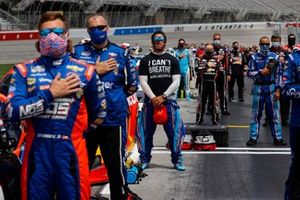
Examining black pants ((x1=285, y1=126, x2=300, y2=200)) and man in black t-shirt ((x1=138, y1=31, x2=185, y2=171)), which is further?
man in black t-shirt ((x1=138, y1=31, x2=185, y2=171))

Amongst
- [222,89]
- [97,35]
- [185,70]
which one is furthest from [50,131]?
[185,70]

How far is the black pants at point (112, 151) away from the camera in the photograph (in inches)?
233

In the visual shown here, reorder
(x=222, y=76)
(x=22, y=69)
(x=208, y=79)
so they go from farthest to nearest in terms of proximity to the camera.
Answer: (x=222, y=76)
(x=208, y=79)
(x=22, y=69)

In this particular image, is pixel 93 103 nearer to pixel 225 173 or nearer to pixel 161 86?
pixel 161 86

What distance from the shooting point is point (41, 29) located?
4.26 m

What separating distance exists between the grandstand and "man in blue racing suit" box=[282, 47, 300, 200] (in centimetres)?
2933

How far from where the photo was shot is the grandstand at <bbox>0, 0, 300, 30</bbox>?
35969mm

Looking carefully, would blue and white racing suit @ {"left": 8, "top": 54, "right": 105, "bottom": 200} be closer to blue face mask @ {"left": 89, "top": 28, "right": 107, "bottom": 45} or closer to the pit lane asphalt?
blue face mask @ {"left": 89, "top": 28, "right": 107, "bottom": 45}

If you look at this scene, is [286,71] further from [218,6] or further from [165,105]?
[218,6]

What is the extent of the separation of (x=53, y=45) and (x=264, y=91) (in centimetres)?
696

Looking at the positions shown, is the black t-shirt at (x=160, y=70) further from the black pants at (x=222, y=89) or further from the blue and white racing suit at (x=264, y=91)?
the black pants at (x=222, y=89)

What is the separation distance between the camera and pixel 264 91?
10578 millimetres

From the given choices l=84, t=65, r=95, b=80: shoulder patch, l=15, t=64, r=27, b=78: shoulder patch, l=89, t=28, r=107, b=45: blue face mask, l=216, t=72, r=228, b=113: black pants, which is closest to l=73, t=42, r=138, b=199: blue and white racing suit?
l=89, t=28, r=107, b=45: blue face mask

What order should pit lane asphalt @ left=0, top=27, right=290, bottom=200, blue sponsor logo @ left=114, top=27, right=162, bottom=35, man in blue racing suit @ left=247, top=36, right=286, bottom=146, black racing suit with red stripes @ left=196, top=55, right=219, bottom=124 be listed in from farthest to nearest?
blue sponsor logo @ left=114, top=27, right=162, bottom=35 → black racing suit with red stripes @ left=196, top=55, right=219, bottom=124 → man in blue racing suit @ left=247, top=36, right=286, bottom=146 → pit lane asphalt @ left=0, top=27, right=290, bottom=200
